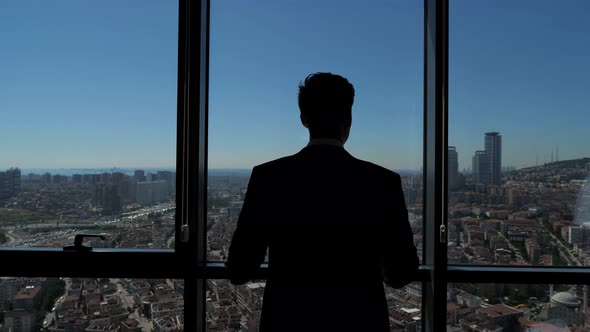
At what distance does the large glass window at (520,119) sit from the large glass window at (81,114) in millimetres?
1397

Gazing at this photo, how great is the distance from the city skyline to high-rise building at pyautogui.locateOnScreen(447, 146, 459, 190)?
0.03 meters

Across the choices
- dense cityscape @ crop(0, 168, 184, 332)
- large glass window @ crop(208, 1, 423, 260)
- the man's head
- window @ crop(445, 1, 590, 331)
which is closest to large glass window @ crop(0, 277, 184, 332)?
dense cityscape @ crop(0, 168, 184, 332)

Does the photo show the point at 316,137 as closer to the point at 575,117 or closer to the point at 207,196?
the point at 207,196

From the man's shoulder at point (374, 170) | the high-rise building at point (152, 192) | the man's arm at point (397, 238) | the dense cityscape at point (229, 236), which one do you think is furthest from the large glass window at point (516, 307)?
the high-rise building at point (152, 192)

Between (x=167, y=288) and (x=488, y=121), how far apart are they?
5.56ft

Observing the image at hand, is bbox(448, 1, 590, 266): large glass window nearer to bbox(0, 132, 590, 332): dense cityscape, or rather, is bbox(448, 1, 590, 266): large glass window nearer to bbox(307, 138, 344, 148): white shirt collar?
bbox(0, 132, 590, 332): dense cityscape

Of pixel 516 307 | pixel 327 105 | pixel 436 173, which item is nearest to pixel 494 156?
pixel 436 173

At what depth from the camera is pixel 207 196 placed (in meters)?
1.93

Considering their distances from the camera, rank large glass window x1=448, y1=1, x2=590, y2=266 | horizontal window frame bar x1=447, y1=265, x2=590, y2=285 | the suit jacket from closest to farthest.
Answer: the suit jacket → horizontal window frame bar x1=447, y1=265, x2=590, y2=285 → large glass window x1=448, y1=1, x2=590, y2=266

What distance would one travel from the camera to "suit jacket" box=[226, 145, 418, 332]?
966mm

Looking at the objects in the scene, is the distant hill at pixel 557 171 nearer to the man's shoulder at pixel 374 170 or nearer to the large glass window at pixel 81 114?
the man's shoulder at pixel 374 170

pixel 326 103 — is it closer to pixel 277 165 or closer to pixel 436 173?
pixel 277 165

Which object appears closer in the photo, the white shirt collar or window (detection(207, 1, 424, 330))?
the white shirt collar

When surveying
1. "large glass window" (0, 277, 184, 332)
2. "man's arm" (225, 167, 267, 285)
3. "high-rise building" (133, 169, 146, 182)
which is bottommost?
"large glass window" (0, 277, 184, 332)
